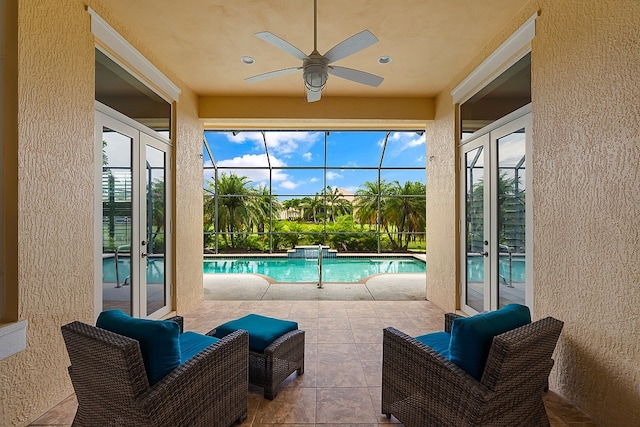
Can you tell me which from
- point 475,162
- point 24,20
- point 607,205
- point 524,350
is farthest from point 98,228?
point 475,162

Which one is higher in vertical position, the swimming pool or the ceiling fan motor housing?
the ceiling fan motor housing

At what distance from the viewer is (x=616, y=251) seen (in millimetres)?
1887

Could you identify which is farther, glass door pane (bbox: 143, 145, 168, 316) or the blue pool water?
the blue pool water

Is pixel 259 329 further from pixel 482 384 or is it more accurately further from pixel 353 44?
pixel 353 44

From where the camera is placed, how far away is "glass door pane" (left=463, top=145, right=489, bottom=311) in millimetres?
3688

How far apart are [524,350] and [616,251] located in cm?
95

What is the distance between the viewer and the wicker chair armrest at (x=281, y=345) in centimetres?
222

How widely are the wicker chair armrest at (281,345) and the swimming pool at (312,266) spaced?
5.13 metres

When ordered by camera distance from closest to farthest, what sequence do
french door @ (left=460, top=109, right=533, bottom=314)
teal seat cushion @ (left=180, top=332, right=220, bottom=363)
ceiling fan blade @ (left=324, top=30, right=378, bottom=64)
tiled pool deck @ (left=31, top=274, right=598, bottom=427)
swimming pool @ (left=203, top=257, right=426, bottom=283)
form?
teal seat cushion @ (left=180, top=332, right=220, bottom=363) < tiled pool deck @ (left=31, top=274, right=598, bottom=427) < ceiling fan blade @ (left=324, top=30, right=378, bottom=64) < french door @ (left=460, top=109, right=533, bottom=314) < swimming pool @ (left=203, top=257, right=426, bottom=283)

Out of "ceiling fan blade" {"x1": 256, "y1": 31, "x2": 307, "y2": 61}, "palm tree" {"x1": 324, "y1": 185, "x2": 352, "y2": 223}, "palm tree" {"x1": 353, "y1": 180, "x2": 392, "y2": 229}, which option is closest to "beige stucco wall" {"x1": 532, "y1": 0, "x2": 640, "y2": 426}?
"ceiling fan blade" {"x1": 256, "y1": 31, "x2": 307, "y2": 61}

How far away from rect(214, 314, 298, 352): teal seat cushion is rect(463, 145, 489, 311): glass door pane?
7.90ft

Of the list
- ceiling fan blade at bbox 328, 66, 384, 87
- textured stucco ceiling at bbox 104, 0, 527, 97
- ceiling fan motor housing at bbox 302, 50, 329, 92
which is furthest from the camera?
textured stucco ceiling at bbox 104, 0, 527, 97

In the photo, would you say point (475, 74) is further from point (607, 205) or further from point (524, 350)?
point (524, 350)

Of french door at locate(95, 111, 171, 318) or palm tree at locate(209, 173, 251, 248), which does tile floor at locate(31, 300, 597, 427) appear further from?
palm tree at locate(209, 173, 251, 248)
